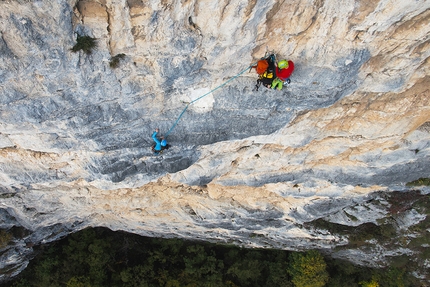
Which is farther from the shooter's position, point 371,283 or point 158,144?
point 371,283

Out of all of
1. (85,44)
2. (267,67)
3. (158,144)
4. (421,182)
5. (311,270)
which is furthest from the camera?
(311,270)

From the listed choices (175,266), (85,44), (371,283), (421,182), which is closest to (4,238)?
(175,266)

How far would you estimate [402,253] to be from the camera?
1434 cm

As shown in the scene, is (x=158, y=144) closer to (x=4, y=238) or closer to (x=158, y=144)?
(x=158, y=144)

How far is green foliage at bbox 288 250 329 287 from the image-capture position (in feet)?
49.3

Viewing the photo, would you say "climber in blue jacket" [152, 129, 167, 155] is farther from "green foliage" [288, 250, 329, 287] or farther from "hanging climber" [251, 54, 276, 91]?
"green foliage" [288, 250, 329, 287]

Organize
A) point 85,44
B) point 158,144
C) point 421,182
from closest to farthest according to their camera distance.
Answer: point 85,44
point 158,144
point 421,182

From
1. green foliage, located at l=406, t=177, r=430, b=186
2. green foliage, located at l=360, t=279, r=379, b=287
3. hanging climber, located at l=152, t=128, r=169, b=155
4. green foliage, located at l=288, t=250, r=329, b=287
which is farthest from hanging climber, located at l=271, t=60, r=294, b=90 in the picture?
green foliage, located at l=360, t=279, r=379, b=287

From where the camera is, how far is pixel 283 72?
6.12 meters

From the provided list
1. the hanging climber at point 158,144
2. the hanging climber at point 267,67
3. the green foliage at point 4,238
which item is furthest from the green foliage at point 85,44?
the green foliage at point 4,238

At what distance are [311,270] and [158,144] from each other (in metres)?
11.7

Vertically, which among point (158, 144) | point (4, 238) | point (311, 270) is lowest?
point (4, 238)

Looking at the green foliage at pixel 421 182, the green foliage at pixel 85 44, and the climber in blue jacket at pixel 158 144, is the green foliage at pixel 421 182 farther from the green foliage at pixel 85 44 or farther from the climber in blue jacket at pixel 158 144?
the green foliage at pixel 85 44

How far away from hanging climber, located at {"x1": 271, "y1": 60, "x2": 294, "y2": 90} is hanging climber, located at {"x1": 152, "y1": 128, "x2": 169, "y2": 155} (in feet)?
9.84
